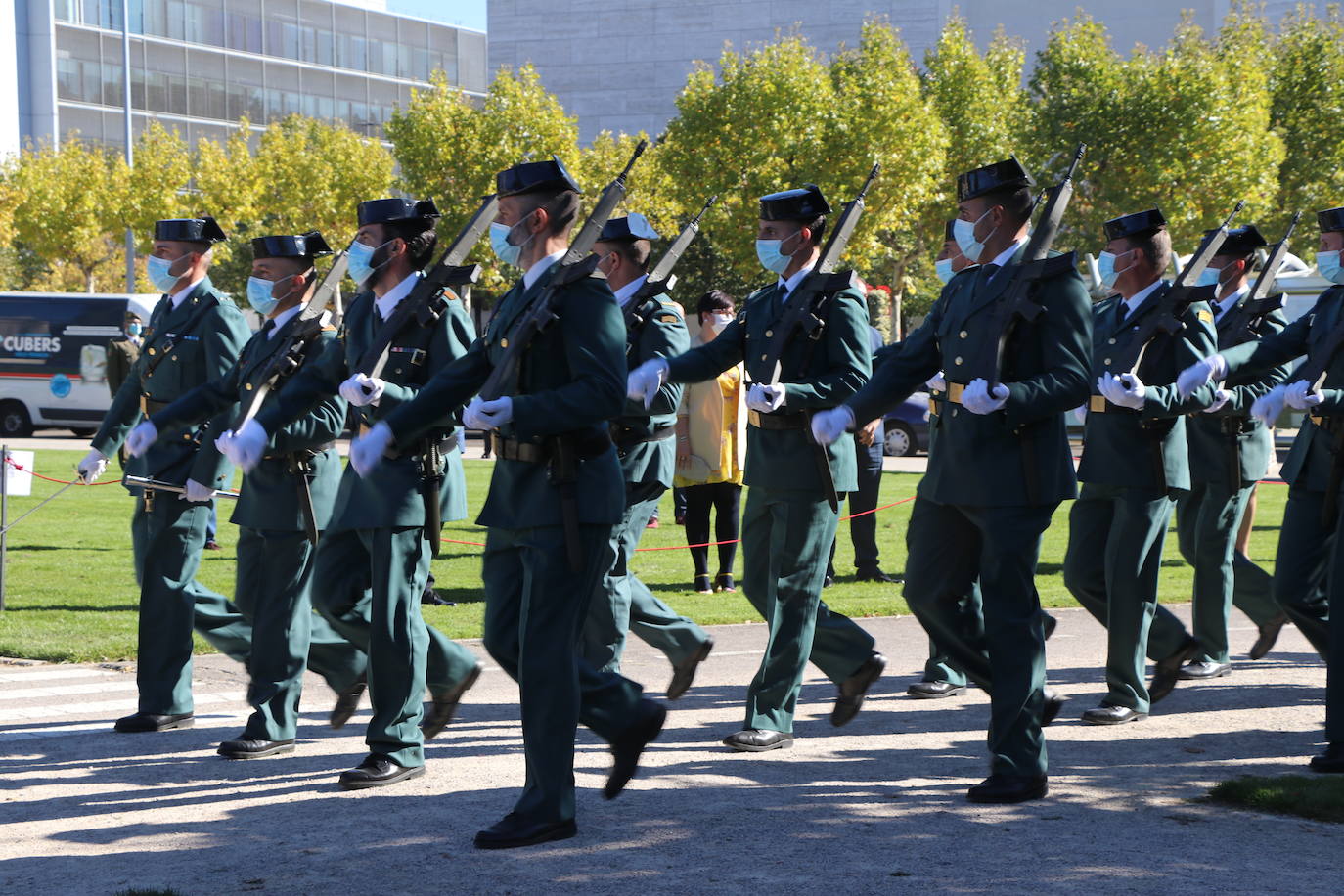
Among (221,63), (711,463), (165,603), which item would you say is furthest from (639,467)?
(221,63)

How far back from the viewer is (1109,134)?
3600cm

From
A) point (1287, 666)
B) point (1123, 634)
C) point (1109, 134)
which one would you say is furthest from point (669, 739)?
point (1109, 134)

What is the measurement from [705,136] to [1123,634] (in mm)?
32565

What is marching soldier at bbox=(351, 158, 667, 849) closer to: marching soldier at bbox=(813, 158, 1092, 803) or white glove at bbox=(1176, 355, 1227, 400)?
marching soldier at bbox=(813, 158, 1092, 803)

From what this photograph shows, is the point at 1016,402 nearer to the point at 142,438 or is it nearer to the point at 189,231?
the point at 142,438

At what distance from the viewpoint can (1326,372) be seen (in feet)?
21.7

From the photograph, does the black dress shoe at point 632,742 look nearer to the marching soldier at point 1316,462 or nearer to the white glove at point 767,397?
the white glove at point 767,397

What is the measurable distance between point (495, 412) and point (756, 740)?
2.18 metres

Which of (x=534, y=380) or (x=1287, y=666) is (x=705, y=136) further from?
(x=534, y=380)

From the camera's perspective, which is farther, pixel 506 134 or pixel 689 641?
pixel 506 134

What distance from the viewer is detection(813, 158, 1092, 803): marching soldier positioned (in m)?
5.62

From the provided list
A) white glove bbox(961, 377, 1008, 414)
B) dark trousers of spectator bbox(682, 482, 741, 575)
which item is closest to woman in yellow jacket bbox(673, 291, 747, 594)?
dark trousers of spectator bbox(682, 482, 741, 575)

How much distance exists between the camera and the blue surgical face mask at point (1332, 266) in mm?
6933

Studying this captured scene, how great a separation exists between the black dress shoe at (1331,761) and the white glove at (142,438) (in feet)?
14.9
